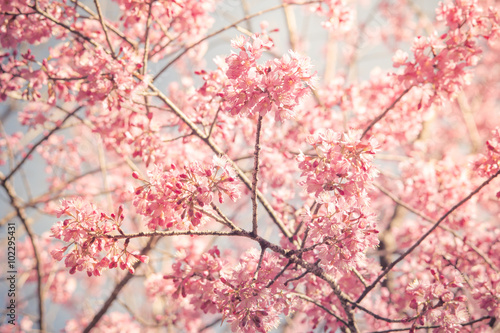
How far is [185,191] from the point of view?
152cm

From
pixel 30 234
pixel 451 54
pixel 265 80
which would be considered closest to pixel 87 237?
pixel 265 80

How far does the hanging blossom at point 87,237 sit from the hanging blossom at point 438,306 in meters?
1.72

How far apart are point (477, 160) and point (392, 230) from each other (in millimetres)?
3055

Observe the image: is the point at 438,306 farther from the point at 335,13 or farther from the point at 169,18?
the point at 169,18

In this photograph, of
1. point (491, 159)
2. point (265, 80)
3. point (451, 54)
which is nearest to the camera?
point (265, 80)

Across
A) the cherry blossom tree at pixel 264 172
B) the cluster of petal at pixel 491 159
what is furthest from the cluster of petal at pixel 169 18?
the cluster of petal at pixel 491 159

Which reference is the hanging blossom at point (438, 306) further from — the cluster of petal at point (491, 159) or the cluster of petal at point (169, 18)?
the cluster of petal at point (169, 18)

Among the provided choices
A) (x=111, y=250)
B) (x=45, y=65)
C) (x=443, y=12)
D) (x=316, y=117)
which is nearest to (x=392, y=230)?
(x=316, y=117)

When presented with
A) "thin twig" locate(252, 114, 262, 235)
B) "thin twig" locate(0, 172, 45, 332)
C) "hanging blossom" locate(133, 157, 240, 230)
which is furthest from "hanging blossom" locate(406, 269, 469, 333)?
"thin twig" locate(0, 172, 45, 332)

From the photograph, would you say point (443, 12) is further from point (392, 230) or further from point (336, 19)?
point (392, 230)

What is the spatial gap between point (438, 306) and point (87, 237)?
2090 millimetres

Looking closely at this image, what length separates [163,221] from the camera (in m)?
1.67

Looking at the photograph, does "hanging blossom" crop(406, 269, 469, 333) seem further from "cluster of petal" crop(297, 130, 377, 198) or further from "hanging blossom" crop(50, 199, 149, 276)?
"hanging blossom" crop(50, 199, 149, 276)

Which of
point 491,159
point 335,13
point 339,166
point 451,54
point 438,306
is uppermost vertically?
point 335,13
